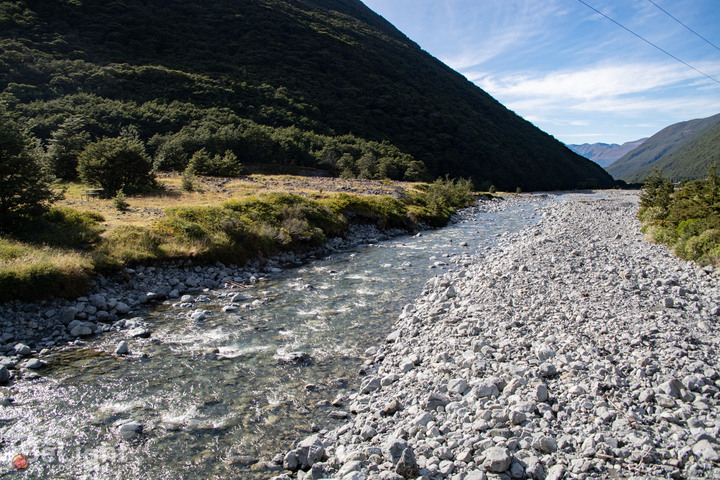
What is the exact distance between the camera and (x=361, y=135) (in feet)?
334

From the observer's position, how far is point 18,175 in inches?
595

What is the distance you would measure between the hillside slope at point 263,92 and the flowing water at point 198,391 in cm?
4421

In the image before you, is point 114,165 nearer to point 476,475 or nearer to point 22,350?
point 22,350

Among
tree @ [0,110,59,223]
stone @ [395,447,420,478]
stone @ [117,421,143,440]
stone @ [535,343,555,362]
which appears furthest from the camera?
tree @ [0,110,59,223]

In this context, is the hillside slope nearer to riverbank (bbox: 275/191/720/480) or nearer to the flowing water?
the flowing water

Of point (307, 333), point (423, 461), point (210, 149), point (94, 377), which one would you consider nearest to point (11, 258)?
point (94, 377)

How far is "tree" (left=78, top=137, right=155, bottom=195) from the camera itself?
29156mm

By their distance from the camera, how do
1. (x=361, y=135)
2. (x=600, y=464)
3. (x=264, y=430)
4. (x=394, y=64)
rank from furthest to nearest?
(x=394, y=64)
(x=361, y=135)
(x=264, y=430)
(x=600, y=464)

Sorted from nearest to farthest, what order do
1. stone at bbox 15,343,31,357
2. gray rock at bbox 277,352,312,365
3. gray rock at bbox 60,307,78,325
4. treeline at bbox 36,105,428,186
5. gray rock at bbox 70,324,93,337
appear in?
gray rock at bbox 277,352,312,365
stone at bbox 15,343,31,357
gray rock at bbox 70,324,93,337
gray rock at bbox 60,307,78,325
treeline at bbox 36,105,428,186

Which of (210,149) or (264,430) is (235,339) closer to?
(264,430)

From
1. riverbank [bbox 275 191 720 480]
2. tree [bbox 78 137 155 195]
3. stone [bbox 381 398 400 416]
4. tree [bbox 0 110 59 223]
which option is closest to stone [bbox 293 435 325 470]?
riverbank [bbox 275 191 720 480]

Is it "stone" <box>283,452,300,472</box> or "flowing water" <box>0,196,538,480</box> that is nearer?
"stone" <box>283,452,300,472</box>

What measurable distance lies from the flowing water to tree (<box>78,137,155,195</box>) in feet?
73.2

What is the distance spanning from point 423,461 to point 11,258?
14.8m
